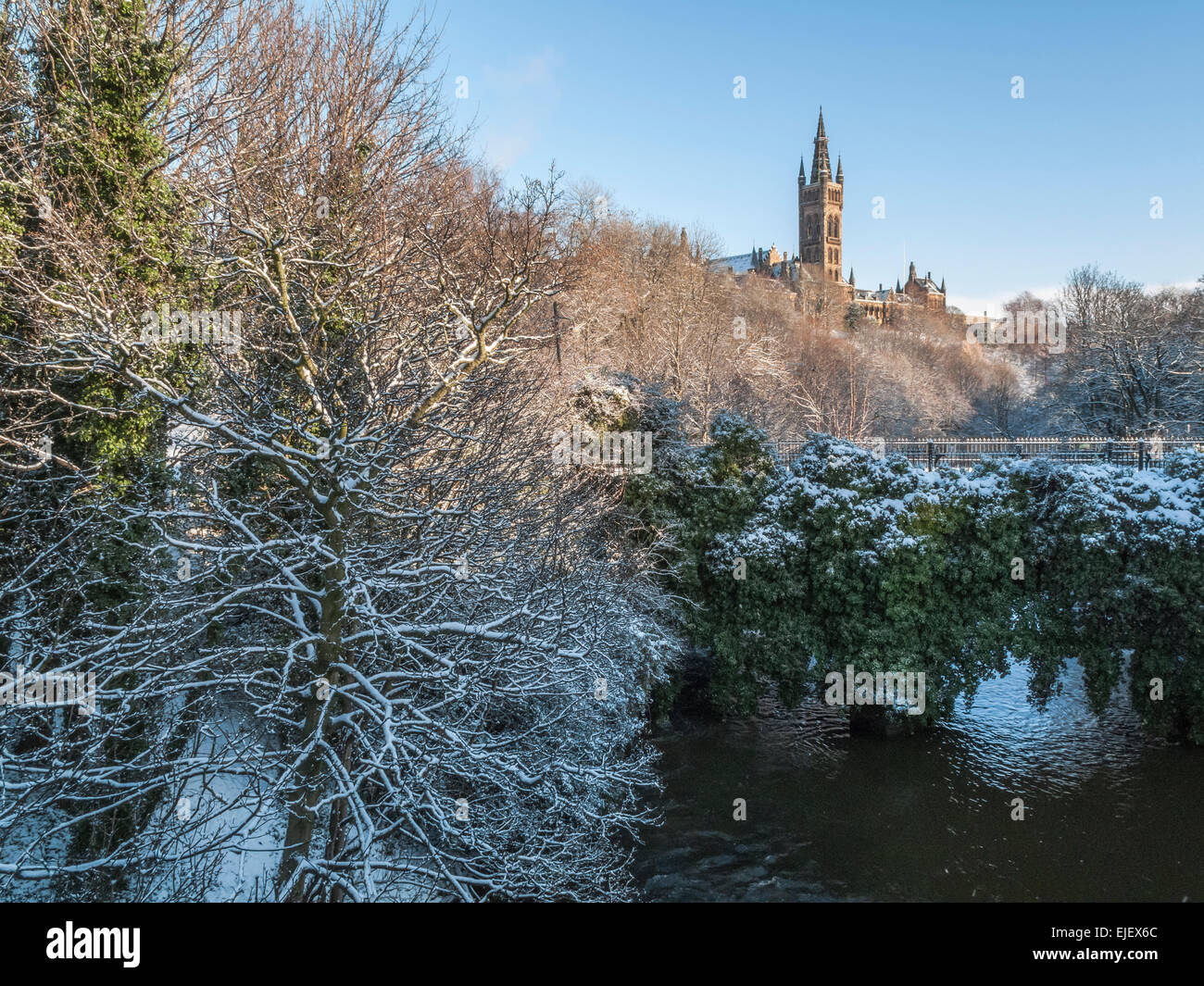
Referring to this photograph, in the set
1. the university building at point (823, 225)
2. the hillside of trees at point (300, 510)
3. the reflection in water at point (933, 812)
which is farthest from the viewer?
the university building at point (823, 225)

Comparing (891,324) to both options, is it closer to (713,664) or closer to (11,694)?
(713,664)

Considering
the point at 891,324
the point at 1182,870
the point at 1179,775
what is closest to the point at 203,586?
the point at 1182,870

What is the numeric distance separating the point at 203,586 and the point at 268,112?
9.85 m

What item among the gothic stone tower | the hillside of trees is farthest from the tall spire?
the hillside of trees

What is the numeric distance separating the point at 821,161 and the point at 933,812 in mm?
119341

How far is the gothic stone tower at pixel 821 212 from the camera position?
114m

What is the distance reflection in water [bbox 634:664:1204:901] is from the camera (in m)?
A: 12.1

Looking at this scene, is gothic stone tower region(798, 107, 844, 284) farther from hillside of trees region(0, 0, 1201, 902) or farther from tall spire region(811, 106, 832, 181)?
hillside of trees region(0, 0, 1201, 902)

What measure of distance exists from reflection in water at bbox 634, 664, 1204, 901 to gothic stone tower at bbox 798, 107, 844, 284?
106072 millimetres

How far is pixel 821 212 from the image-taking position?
113938 millimetres

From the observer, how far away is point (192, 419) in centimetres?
765

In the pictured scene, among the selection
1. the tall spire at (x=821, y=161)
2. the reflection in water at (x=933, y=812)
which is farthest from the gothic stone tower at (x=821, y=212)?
the reflection in water at (x=933, y=812)

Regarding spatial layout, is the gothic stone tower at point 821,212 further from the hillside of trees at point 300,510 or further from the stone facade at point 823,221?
the hillside of trees at point 300,510

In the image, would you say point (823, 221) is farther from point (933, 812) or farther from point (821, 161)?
point (933, 812)
